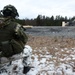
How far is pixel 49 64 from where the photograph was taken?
802cm

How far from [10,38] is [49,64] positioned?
243cm

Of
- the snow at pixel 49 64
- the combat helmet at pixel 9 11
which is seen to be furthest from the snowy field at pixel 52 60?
the combat helmet at pixel 9 11

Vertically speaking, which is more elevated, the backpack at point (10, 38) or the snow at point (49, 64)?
the backpack at point (10, 38)

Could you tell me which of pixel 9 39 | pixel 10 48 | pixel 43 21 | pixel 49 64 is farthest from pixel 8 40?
pixel 43 21

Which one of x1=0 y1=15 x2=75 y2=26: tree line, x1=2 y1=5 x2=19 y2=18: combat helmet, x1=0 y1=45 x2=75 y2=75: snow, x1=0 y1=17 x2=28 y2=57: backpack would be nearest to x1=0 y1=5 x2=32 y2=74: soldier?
x1=0 y1=17 x2=28 y2=57: backpack

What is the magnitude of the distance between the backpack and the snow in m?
0.58

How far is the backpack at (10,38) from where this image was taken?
5754 millimetres

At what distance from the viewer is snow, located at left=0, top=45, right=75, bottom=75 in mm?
7223

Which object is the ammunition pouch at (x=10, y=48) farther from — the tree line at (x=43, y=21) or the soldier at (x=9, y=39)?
the tree line at (x=43, y=21)

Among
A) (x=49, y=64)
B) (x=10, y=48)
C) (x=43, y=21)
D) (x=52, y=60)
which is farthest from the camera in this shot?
(x=43, y=21)

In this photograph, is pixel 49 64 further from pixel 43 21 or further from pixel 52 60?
pixel 43 21

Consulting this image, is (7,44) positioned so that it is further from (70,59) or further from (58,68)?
(70,59)

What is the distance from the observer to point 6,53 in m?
5.84

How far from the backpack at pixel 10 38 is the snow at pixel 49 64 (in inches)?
22.8
